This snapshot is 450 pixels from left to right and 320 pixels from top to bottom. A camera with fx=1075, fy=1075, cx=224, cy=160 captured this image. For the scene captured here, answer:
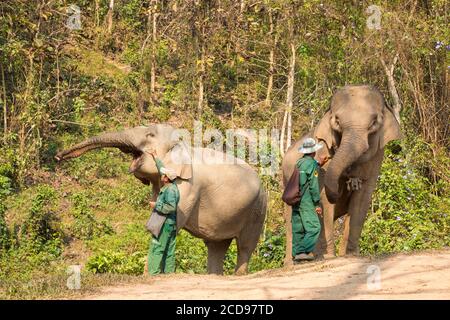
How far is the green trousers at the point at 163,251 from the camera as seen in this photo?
483 inches

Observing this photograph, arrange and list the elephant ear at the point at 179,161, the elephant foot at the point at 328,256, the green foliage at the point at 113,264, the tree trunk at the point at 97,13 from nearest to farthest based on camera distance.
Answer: the elephant foot at the point at 328,256 → the elephant ear at the point at 179,161 → the green foliage at the point at 113,264 → the tree trunk at the point at 97,13

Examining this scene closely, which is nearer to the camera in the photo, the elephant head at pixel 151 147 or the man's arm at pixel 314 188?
the man's arm at pixel 314 188

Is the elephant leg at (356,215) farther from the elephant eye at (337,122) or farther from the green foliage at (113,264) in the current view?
the green foliage at (113,264)

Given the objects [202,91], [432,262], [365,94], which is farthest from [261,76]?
[432,262]

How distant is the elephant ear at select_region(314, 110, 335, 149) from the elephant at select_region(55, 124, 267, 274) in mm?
1740

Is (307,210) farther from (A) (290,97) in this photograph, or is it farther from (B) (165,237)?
(A) (290,97)

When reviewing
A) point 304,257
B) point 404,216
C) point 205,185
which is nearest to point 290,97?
point 404,216

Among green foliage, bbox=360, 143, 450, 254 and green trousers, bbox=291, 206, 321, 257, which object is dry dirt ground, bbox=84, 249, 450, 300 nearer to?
green trousers, bbox=291, 206, 321, 257

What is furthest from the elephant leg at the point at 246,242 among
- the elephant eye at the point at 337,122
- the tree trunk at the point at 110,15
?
the tree trunk at the point at 110,15

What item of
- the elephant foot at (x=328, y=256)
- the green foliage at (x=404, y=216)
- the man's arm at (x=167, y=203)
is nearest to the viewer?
the elephant foot at (x=328, y=256)

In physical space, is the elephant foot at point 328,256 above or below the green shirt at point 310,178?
below

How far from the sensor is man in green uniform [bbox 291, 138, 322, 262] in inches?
464

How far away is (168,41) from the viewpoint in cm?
2262

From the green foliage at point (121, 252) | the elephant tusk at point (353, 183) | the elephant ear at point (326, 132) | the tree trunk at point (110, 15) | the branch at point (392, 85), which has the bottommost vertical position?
the green foliage at point (121, 252)
